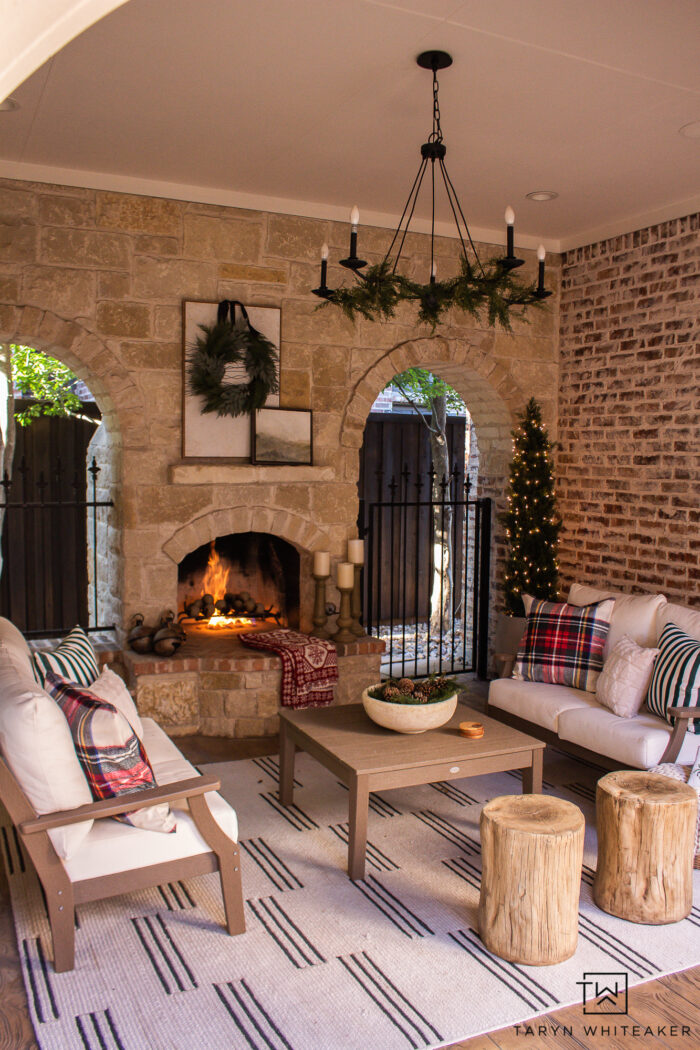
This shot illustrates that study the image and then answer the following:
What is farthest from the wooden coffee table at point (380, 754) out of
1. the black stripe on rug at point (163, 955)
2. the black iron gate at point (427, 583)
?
the black iron gate at point (427, 583)

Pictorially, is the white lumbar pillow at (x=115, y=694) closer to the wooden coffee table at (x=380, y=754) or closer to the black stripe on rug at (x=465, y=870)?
the wooden coffee table at (x=380, y=754)

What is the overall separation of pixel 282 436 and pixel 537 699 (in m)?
2.26

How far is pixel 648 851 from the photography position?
3.16m

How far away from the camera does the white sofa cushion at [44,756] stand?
2.75m

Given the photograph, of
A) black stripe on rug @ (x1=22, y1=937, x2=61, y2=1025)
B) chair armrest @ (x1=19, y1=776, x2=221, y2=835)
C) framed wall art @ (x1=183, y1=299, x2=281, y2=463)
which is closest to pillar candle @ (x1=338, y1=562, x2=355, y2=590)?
framed wall art @ (x1=183, y1=299, x2=281, y2=463)

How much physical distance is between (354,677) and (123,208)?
10.3 ft

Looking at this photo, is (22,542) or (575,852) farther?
(22,542)

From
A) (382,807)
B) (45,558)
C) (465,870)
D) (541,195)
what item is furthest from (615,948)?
(45,558)

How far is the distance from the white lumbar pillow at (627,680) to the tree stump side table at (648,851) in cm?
93

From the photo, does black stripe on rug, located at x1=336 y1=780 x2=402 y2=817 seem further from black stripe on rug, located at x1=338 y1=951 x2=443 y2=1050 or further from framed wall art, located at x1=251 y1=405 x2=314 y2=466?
framed wall art, located at x1=251 y1=405 x2=314 y2=466

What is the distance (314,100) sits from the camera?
12.7 ft

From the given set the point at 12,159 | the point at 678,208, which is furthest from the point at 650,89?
the point at 12,159

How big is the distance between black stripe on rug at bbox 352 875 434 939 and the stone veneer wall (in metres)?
2.43

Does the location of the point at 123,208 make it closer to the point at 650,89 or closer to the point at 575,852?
the point at 650,89
